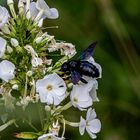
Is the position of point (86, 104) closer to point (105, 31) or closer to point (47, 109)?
point (47, 109)

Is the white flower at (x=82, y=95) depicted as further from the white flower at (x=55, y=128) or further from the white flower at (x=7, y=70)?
the white flower at (x=7, y=70)

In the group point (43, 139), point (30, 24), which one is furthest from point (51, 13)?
point (43, 139)

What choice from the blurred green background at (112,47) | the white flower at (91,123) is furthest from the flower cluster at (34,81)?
the blurred green background at (112,47)

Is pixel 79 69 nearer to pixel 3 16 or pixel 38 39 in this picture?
pixel 38 39

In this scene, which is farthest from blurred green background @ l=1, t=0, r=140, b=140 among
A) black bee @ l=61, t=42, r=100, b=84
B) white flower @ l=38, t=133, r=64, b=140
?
white flower @ l=38, t=133, r=64, b=140

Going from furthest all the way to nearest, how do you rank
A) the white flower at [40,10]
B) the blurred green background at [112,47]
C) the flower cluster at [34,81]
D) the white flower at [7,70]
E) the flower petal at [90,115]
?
the blurred green background at [112,47] < the white flower at [40,10] < the flower petal at [90,115] < the flower cluster at [34,81] < the white flower at [7,70]

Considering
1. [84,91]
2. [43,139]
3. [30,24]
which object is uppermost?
[30,24]

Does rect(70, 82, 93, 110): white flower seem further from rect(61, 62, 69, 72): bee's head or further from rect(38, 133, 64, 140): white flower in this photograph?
rect(38, 133, 64, 140): white flower

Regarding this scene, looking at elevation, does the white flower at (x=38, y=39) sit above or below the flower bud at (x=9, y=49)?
above
